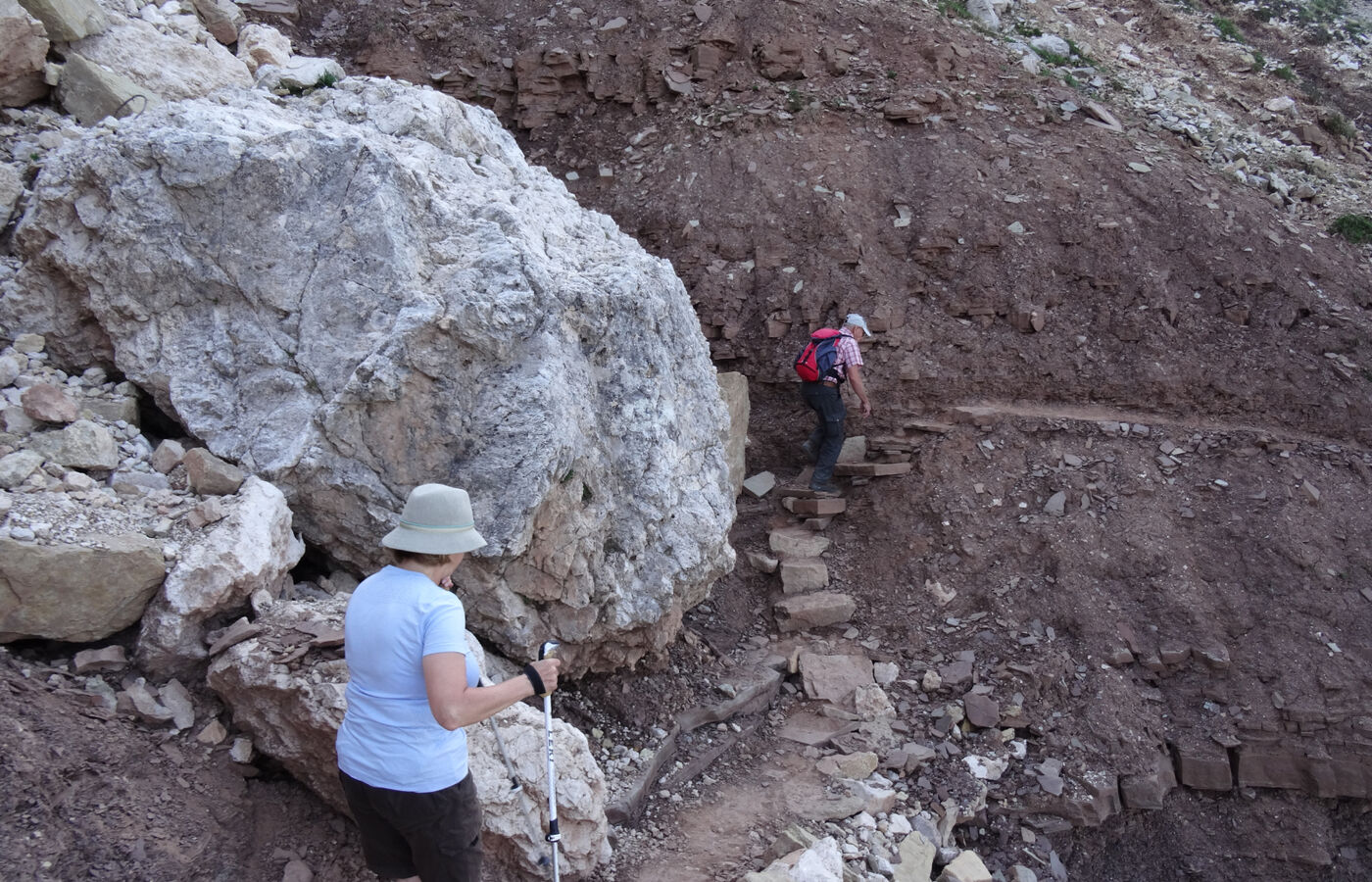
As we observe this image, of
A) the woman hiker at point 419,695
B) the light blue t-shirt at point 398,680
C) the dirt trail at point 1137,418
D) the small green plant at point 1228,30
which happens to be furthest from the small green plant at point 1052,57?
the light blue t-shirt at point 398,680

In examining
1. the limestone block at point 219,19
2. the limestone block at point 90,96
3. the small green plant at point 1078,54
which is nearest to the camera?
the limestone block at point 90,96

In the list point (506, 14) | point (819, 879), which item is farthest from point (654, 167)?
point (819, 879)

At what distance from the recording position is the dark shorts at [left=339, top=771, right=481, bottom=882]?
3061 mm

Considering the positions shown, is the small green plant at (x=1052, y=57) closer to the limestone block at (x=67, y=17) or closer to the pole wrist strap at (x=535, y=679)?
the limestone block at (x=67, y=17)

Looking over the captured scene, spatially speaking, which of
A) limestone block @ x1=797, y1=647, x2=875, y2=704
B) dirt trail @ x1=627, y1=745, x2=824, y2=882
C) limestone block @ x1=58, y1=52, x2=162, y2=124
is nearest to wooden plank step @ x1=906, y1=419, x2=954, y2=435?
limestone block @ x1=797, y1=647, x2=875, y2=704

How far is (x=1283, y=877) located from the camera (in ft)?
23.1

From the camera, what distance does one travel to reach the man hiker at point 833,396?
8359 millimetres

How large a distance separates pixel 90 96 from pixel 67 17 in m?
0.74

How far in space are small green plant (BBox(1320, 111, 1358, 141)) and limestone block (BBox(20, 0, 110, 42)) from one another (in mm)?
13670

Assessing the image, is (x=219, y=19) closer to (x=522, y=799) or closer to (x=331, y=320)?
(x=331, y=320)

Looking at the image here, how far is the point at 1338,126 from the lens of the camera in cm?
1210

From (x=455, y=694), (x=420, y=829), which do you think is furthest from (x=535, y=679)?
(x=420, y=829)

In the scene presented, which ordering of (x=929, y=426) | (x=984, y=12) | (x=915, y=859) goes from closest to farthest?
(x=915, y=859) < (x=929, y=426) < (x=984, y=12)

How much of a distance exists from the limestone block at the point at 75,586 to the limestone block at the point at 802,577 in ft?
16.6
